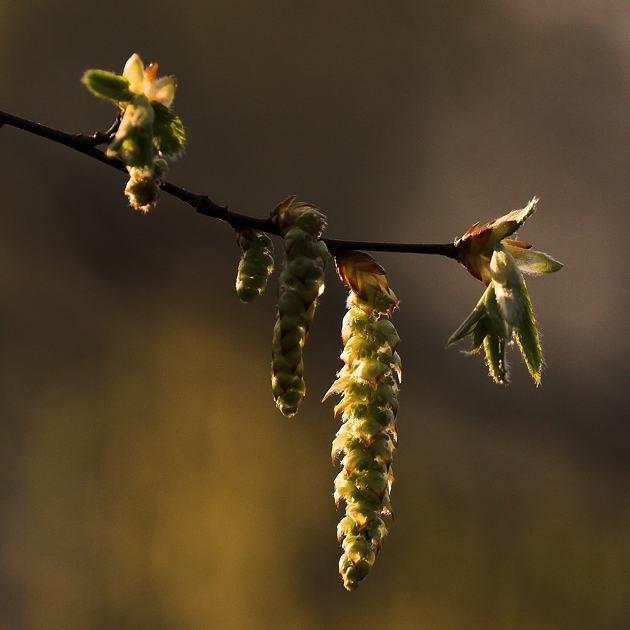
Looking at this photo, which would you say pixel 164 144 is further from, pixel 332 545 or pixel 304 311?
pixel 332 545

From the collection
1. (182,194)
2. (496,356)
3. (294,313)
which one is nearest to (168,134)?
(182,194)

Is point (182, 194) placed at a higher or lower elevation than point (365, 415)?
higher

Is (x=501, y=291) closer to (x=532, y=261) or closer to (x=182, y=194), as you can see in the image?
(x=532, y=261)

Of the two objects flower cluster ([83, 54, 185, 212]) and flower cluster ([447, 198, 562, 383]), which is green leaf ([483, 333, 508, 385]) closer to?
flower cluster ([447, 198, 562, 383])

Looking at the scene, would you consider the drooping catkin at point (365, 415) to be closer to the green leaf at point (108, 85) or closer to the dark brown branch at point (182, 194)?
the dark brown branch at point (182, 194)

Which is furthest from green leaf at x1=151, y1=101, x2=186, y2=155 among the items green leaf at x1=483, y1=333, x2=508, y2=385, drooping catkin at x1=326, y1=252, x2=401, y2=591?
green leaf at x1=483, y1=333, x2=508, y2=385
